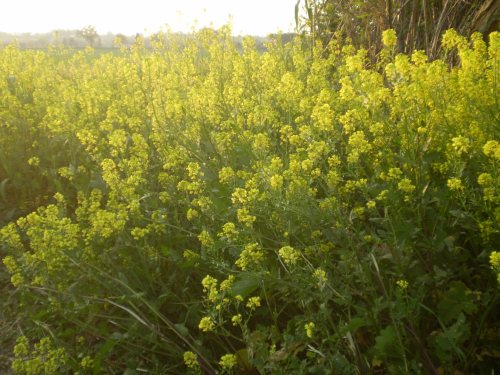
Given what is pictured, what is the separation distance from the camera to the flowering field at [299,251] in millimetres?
1688

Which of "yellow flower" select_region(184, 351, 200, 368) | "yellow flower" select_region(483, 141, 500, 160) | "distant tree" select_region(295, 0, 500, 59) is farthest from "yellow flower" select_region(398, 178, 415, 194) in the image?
"distant tree" select_region(295, 0, 500, 59)

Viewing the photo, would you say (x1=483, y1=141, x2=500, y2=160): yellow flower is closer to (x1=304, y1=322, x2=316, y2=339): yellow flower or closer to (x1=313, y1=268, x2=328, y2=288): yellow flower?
(x1=313, y1=268, x2=328, y2=288): yellow flower

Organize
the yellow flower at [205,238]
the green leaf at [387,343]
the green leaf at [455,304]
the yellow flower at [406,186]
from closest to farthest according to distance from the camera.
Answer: the green leaf at [387,343] → the green leaf at [455,304] → the yellow flower at [406,186] → the yellow flower at [205,238]

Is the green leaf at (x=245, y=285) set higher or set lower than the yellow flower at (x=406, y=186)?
lower

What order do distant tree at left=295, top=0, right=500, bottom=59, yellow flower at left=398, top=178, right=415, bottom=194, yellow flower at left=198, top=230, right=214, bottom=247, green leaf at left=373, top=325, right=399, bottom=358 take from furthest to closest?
distant tree at left=295, top=0, right=500, bottom=59 < yellow flower at left=198, top=230, right=214, bottom=247 < yellow flower at left=398, top=178, right=415, bottom=194 < green leaf at left=373, top=325, right=399, bottom=358

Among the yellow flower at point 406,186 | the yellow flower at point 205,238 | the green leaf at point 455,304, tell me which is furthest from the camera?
the yellow flower at point 205,238

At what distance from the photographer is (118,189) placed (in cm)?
254

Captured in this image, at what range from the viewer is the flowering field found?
1.69m

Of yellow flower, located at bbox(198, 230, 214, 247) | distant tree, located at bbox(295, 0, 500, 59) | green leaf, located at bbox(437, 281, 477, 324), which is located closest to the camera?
green leaf, located at bbox(437, 281, 477, 324)

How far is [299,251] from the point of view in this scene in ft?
5.98

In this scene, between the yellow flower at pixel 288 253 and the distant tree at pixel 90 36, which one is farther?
the distant tree at pixel 90 36

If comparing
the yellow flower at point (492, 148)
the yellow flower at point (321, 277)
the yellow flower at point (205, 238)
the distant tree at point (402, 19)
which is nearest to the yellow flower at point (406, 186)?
the yellow flower at point (492, 148)

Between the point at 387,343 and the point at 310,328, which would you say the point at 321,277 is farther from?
the point at 387,343

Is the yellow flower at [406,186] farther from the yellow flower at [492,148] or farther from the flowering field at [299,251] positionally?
the yellow flower at [492,148]
